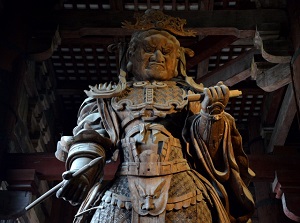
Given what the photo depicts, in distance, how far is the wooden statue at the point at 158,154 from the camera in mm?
2326

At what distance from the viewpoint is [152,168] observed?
241 cm

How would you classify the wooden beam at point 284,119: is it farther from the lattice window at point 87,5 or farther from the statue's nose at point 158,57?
the statue's nose at point 158,57

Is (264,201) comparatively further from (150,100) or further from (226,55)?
(150,100)

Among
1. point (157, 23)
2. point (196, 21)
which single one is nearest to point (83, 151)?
point (157, 23)

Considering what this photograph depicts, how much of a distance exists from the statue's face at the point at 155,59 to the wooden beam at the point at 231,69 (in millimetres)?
3272

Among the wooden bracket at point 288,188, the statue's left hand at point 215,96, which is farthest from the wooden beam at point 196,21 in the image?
the statue's left hand at point 215,96

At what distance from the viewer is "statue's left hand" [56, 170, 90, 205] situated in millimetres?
2242

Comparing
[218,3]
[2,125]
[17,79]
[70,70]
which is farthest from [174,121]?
[70,70]

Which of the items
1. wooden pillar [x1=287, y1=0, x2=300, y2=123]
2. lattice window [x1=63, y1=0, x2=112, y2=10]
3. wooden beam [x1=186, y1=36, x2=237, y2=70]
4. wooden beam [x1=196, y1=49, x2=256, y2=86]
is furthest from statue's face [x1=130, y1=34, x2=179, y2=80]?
wooden beam [x1=196, y1=49, x2=256, y2=86]

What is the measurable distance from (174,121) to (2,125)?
2.92m

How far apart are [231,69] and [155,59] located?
11.7 feet

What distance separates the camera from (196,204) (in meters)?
2.37

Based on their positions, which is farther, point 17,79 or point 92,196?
point 17,79

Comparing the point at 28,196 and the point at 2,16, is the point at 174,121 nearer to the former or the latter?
the point at 28,196
